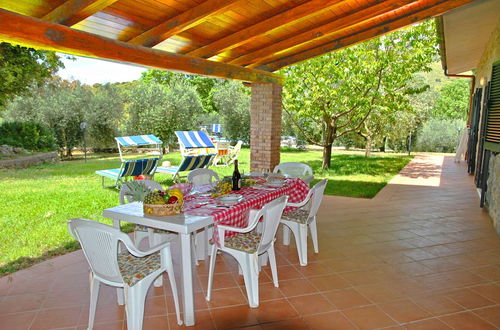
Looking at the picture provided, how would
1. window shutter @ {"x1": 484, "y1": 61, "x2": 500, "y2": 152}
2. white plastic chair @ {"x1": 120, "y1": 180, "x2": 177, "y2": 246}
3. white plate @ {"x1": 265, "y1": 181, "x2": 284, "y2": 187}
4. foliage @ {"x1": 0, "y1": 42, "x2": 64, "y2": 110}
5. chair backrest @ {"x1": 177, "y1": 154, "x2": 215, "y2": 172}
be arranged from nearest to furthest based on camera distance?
white plastic chair @ {"x1": 120, "y1": 180, "x2": 177, "y2": 246} < white plate @ {"x1": 265, "y1": 181, "x2": 284, "y2": 187} < window shutter @ {"x1": 484, "y1": 61, "x2": 500, "y2": 152} < chair backrest @ {"x1": 177, "y1": 154, "x2": 215, "y2": 172} < foliage @ {"x1": 0, "y1": 42, "x2": 64, "y2": 110}

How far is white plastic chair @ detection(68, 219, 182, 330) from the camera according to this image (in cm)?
199

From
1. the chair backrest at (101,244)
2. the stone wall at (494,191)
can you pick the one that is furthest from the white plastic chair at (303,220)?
the stone wall at (494,191)

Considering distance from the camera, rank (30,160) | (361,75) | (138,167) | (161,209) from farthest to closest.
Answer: (30,160), (361,75), (138,167), (161,209)

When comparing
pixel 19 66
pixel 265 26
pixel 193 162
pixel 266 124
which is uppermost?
pixel 19 66

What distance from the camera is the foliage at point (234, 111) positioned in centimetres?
1795

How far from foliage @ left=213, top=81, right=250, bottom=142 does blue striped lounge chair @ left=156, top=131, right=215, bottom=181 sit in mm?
6170

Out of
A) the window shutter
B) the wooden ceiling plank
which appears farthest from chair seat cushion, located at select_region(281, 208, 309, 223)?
the window shutter

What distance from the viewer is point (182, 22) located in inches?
138

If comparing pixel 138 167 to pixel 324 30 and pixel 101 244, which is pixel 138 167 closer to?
pixel 324 30

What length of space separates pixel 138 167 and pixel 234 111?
1181 centimetres

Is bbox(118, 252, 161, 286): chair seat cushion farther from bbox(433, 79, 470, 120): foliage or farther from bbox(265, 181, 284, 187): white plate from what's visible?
bbox(433, 79, 470, 120): foliage

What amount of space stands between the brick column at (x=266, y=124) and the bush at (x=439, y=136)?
1350 cm

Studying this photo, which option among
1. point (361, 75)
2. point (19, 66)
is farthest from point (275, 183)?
point (19, 66)

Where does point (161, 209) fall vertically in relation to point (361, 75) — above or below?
below
